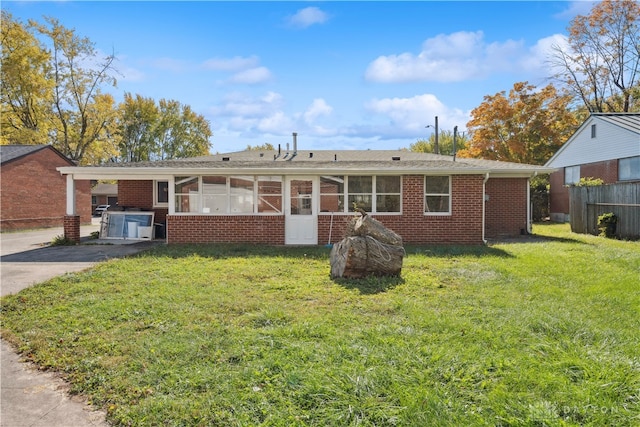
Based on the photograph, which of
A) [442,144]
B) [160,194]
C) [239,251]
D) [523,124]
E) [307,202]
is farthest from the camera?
[442,144]

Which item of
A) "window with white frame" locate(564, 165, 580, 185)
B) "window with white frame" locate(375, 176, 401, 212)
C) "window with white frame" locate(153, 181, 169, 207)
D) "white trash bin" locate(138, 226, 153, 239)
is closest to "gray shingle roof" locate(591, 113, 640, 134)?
"window with white frame" locate(564, 165, 580, 185)

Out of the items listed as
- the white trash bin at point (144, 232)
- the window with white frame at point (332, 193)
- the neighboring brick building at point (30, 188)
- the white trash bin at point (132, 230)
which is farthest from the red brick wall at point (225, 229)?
the neighboring brick building at point (30, 188)

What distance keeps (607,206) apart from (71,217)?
18776 mm

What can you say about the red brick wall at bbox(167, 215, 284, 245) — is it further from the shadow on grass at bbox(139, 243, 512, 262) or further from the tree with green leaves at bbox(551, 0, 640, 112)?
the tree with green leaves at bbox(551, 0, 640, 112)

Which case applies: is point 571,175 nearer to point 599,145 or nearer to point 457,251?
point 599,145

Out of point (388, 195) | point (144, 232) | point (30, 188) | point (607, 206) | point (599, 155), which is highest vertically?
point (599, 155)

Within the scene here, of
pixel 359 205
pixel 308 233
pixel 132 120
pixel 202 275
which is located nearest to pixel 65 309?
pixel 202 275

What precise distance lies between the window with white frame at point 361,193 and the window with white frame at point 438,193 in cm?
90

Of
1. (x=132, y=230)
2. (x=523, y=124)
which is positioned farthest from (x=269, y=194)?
(x=523, y=124)

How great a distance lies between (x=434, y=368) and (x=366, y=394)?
767 millimetres

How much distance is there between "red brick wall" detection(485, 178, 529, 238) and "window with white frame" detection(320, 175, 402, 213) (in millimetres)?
4512

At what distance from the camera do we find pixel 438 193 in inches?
482

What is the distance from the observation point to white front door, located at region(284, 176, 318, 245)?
40.5 ft

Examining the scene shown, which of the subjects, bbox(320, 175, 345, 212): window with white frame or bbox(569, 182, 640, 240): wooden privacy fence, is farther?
bbox(569, 182, 640, 240): wooden privacy fence
